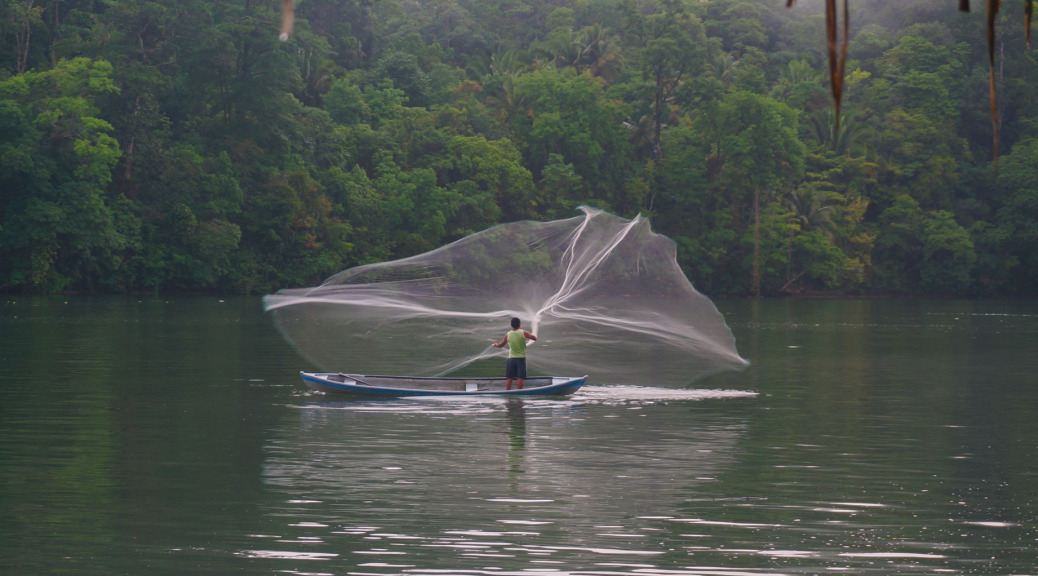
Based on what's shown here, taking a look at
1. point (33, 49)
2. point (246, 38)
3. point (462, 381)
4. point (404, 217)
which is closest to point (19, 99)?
point (33, 49)

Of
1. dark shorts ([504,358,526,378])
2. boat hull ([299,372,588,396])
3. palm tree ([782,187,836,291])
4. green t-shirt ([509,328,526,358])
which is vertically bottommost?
boat hull ([299,372,588,396])

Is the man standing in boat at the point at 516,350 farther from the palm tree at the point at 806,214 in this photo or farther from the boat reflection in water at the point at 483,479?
the palm tree at the point at 806,214

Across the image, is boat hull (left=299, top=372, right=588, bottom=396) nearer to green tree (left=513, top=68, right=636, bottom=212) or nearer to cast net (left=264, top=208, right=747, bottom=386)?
cast net (left=264, top=208, right=747, bottom=386)

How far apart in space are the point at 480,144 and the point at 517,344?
6027cm

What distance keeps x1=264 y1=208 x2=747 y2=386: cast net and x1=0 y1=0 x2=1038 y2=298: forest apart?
43516mm

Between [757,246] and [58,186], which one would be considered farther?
[757,246]

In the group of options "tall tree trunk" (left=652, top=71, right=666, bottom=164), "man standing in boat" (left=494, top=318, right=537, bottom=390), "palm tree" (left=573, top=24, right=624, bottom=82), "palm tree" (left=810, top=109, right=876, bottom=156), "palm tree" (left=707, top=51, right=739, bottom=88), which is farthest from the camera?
"palm tree" (left=573, top=24, right=624, bottom=82)

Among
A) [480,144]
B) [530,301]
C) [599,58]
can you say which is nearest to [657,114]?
[599,58]

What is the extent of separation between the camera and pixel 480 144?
83250mm

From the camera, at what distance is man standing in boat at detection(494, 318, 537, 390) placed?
77.8 ft

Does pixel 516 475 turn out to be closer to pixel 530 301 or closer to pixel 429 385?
pixel 530 301

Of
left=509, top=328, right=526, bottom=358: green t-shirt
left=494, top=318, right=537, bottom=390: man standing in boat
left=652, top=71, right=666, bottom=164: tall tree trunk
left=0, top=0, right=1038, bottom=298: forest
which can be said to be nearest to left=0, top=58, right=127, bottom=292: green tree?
left=0, top=0, right=1038, bottom=298: forest

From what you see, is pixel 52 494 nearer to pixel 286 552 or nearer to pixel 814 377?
pixel 286 552

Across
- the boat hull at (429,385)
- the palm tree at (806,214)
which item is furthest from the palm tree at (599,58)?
the boat hull at (429,385)
